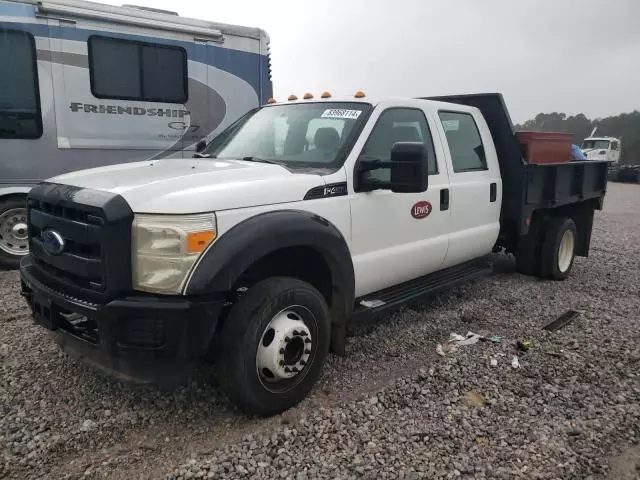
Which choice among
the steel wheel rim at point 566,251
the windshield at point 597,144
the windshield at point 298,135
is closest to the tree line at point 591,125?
the windshield at point 597,144

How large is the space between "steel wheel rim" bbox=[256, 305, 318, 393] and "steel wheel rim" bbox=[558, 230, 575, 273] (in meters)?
4.24

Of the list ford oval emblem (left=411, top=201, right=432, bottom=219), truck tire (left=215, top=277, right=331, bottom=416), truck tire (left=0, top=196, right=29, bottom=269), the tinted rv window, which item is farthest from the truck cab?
truck tire (left=215, top=277, right=331, bottom=416)

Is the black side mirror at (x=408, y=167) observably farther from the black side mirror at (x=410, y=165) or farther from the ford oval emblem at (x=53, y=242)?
the ford oval emblem at (x=53, y=242)

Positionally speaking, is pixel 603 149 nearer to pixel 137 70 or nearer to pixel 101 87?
pixel 137 70

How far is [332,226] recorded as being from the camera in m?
3.44

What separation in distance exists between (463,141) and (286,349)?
2.86 metres

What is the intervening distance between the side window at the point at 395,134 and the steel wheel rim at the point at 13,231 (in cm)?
484

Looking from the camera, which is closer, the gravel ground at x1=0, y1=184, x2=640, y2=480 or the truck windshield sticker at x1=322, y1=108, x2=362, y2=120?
the gravel ground at x1=0, y1=184, x2=640, y2=480

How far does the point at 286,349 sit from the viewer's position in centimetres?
318

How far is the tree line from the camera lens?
46975 millimetres

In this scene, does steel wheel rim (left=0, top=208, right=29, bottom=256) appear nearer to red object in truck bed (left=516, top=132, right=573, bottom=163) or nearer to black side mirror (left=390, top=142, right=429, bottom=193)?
black side mirror (left=390, top=142, right=429, bottom=193)

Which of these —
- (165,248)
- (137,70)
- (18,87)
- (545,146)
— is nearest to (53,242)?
(165,248)

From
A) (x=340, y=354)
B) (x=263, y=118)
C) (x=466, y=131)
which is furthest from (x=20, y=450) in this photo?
(x=466, y=131)

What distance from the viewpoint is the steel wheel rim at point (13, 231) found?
6555 millimetres
